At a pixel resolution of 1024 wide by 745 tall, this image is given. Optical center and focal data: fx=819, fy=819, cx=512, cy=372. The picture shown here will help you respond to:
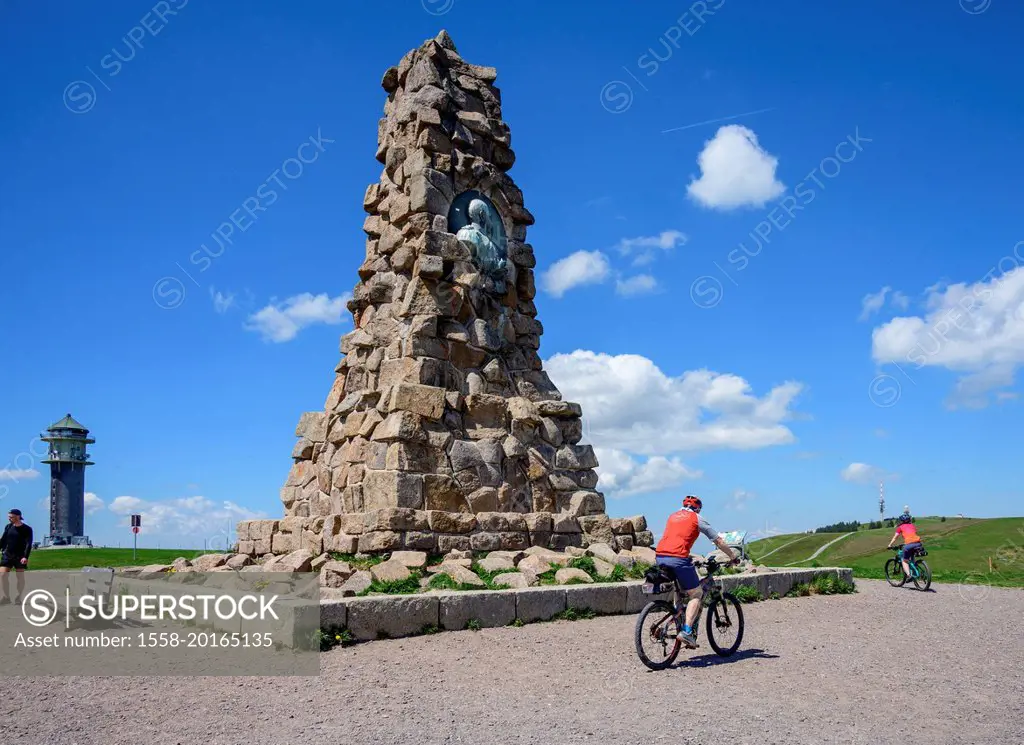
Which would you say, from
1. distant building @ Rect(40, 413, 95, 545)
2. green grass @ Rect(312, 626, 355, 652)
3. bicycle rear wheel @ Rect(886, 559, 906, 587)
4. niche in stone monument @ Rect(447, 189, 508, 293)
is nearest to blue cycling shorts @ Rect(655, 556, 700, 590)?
green grass @ Rect(312, 626, 355, 652)

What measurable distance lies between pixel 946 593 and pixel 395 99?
1503 cm

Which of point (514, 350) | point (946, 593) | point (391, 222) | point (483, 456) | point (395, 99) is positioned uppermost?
point (395, 99)

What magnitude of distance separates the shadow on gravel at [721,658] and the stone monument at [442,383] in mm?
4685

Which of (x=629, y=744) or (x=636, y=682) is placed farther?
(x=636, y=682)

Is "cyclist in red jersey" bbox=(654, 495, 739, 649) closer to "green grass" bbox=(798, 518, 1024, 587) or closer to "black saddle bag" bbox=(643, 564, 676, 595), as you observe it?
"black saddle bag" bbox=(643, 564, 676, 595)

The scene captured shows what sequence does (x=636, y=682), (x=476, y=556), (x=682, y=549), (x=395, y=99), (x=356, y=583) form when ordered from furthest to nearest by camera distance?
1. (x=395, y=99)
2. (x=476, y=556)
3. (x=356, y=583)
4. (x=682, y=549)
5. (x=636, y=682)

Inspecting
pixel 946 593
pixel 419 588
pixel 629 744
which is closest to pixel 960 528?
pixel 946 593

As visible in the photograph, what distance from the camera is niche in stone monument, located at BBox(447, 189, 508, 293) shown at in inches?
586

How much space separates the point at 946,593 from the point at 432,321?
11920 mm

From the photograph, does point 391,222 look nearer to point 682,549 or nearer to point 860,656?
point 682,549

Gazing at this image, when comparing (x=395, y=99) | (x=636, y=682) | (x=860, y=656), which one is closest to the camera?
(x=636, y=682)

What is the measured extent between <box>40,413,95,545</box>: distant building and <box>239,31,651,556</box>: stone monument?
4216 centimetres

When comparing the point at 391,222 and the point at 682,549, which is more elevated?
the point at 391,222

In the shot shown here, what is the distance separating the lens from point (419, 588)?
10805 millimetres
